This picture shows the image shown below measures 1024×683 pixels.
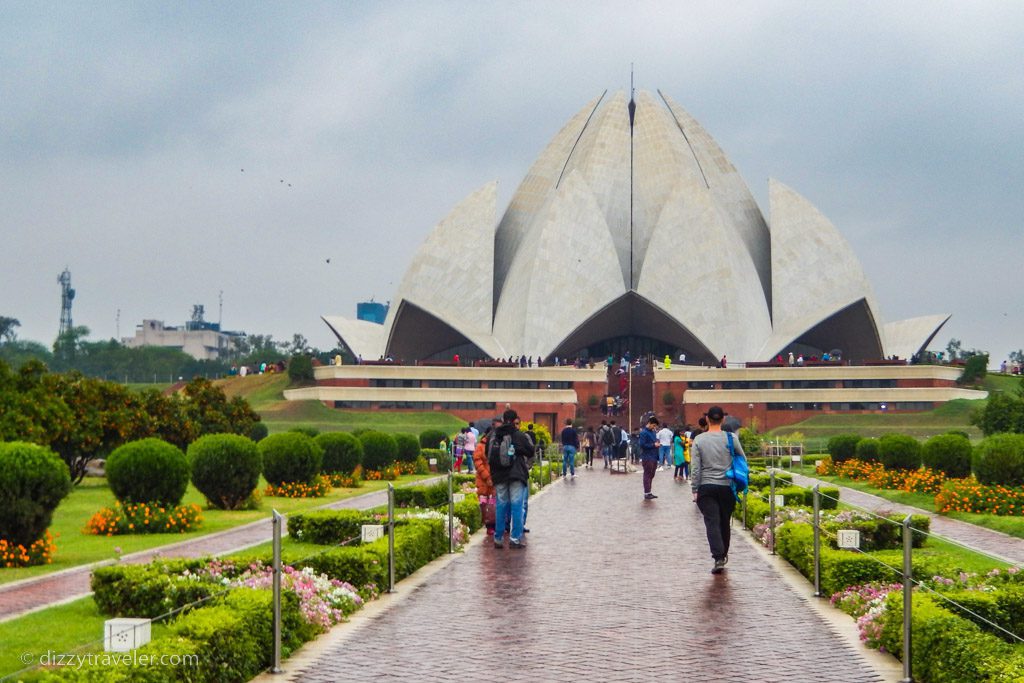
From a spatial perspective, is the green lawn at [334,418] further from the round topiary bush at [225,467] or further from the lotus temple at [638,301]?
the round topiary bush at [225,467]

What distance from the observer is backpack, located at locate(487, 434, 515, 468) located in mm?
10945

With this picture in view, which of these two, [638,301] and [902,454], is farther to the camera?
[638,301]

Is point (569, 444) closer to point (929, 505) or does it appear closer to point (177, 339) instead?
point (929, 505)

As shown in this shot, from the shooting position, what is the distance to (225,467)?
1502cm

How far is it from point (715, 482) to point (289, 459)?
31.1ft

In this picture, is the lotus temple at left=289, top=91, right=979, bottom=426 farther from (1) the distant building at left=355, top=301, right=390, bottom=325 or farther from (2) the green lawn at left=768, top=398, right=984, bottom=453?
(1) the distant building at left=355, top=301, right=390, bottom=325

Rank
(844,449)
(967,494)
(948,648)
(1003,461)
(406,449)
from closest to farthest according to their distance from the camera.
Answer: (948,648) → (967,494) → (1003,461) → (406,449) → (844,449)

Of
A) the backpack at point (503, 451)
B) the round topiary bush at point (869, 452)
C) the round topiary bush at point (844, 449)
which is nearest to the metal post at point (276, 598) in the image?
the backpack at point (503, 451)

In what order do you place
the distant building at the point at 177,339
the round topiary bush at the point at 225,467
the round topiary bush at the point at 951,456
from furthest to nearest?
the distant building at the point at 177,339 < the round topiary bush at the point at 951,456 < the round topiary bush at the point at 225,467

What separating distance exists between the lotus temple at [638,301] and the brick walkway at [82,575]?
34423 millimetres

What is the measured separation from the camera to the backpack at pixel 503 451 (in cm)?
1095

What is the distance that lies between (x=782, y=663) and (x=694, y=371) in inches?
1649

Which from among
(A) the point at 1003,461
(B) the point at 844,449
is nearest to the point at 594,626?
(A) the point at 1003,461

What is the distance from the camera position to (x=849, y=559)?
7.94 metres
